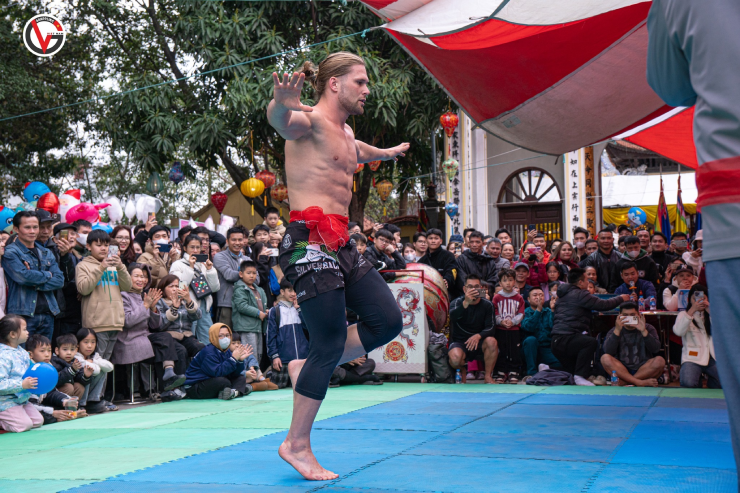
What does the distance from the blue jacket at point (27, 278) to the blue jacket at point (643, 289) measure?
22.1ft

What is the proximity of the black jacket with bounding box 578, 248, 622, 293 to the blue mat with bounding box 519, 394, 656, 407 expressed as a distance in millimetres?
3043

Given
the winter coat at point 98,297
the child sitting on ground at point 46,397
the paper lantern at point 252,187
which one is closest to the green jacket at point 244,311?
the winter coat at point 98,297

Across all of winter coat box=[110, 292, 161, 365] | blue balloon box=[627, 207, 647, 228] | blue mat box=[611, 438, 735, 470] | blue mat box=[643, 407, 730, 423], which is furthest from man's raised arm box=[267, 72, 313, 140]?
blue balloon box=[627, 207, 647, 228]

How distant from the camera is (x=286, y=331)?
26.9ft

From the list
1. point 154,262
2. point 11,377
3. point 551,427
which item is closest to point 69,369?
point 11,377

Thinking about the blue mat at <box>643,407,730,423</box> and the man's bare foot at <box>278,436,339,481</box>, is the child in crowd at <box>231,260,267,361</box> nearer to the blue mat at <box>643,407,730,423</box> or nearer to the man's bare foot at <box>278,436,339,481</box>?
the blue mat at <box>643,407,730,423</box>

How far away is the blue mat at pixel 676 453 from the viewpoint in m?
3.79

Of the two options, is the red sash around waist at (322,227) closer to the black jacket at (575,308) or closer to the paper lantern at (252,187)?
the black jacket at (575,308)

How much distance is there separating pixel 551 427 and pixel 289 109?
3000 millimetres

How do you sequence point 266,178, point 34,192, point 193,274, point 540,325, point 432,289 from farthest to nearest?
point 266,178 → point 34,192 → point 432,289 → point 540,325 → point 193,274

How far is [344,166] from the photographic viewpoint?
371cm

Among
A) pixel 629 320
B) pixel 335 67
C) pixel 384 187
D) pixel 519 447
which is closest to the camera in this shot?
pixel 335 67

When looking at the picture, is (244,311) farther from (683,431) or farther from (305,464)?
(305,464)

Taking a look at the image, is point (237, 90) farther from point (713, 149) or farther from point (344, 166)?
point (713, 149)
